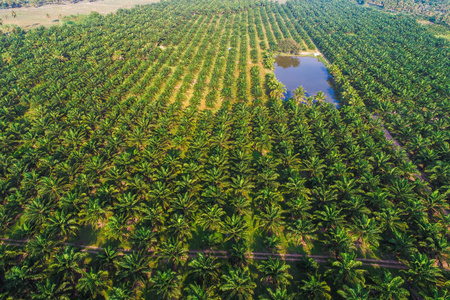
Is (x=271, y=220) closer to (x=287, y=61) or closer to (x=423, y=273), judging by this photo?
(x=423, y=273)

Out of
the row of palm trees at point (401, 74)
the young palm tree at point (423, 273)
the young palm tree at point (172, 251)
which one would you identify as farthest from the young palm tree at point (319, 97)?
the young palm tree at point (172, 251)

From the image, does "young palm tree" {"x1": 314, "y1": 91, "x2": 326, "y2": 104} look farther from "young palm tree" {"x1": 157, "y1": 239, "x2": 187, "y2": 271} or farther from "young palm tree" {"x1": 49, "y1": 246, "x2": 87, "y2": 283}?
"young palm tree" {"x1": 49, "y1": 246, "x2": 87, "y2": 283}

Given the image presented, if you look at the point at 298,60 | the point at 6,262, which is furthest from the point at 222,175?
the point at 298,60

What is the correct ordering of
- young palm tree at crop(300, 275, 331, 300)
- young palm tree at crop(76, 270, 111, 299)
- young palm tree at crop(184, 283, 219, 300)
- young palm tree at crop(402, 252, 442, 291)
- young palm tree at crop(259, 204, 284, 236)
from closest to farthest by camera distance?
young palm tree at crop(184, 283, 219, 300) → young palm tree at crop(76, 270, 111, 299) → young palm tree at crop(300, 275, 331, 300) → young palm tree at crop(402, 252, 442, 291) → young palm tree at crop(259, 204, 284, 236)

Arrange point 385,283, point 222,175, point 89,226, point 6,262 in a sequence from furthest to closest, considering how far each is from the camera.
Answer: point 222,175
point 89,226
point 6,262
point 385,283

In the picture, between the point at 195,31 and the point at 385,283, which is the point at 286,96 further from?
the point at 195,31

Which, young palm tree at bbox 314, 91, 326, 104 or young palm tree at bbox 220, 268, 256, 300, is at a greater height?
young palm tree at bbox 314, 91, 326, 104

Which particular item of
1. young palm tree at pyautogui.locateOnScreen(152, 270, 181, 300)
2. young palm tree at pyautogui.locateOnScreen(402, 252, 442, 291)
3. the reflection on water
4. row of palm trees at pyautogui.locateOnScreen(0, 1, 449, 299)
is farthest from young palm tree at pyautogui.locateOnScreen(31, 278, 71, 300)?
the reflection on water

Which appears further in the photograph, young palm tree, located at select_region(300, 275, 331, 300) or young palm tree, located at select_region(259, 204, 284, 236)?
young palm tree, located at select_region(259, 204, 284, 236)

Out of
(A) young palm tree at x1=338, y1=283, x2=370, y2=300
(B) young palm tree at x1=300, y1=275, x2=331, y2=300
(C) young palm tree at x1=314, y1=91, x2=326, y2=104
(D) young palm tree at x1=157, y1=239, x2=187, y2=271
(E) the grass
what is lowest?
(B) young palm tree at x1=300, y1=275, x2=331, y2=300
